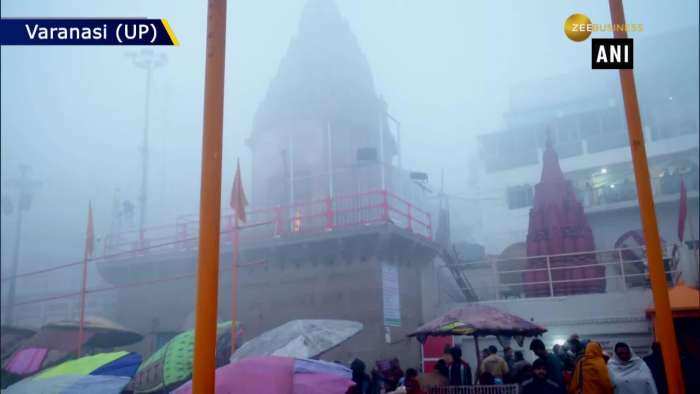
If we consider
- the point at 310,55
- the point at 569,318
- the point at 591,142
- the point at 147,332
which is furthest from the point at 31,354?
the point at 591,142

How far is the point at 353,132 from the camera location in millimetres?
26062

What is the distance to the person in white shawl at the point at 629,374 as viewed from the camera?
7324 mm

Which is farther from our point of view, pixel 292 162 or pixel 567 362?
pixel 292 162

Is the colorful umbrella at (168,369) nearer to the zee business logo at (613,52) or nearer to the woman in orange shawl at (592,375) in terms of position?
the woman in orange shawl at (592,375)

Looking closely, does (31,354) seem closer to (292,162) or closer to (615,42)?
(292,162)

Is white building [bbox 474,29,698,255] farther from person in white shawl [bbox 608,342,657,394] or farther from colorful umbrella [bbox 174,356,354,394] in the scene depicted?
colorful umbrella [bbox 174,356,354,394]

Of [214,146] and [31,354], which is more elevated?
[214,146]

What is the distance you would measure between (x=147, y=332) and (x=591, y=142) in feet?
82.1

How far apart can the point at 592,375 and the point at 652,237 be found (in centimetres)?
269

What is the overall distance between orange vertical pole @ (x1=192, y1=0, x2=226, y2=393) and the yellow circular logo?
4.04 meters

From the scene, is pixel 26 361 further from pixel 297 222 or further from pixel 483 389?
pixel 483 389

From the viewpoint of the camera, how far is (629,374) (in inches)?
293

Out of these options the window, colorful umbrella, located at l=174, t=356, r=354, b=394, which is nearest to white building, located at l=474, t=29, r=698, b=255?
the window

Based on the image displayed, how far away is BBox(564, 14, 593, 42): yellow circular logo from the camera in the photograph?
7125 millimetres
